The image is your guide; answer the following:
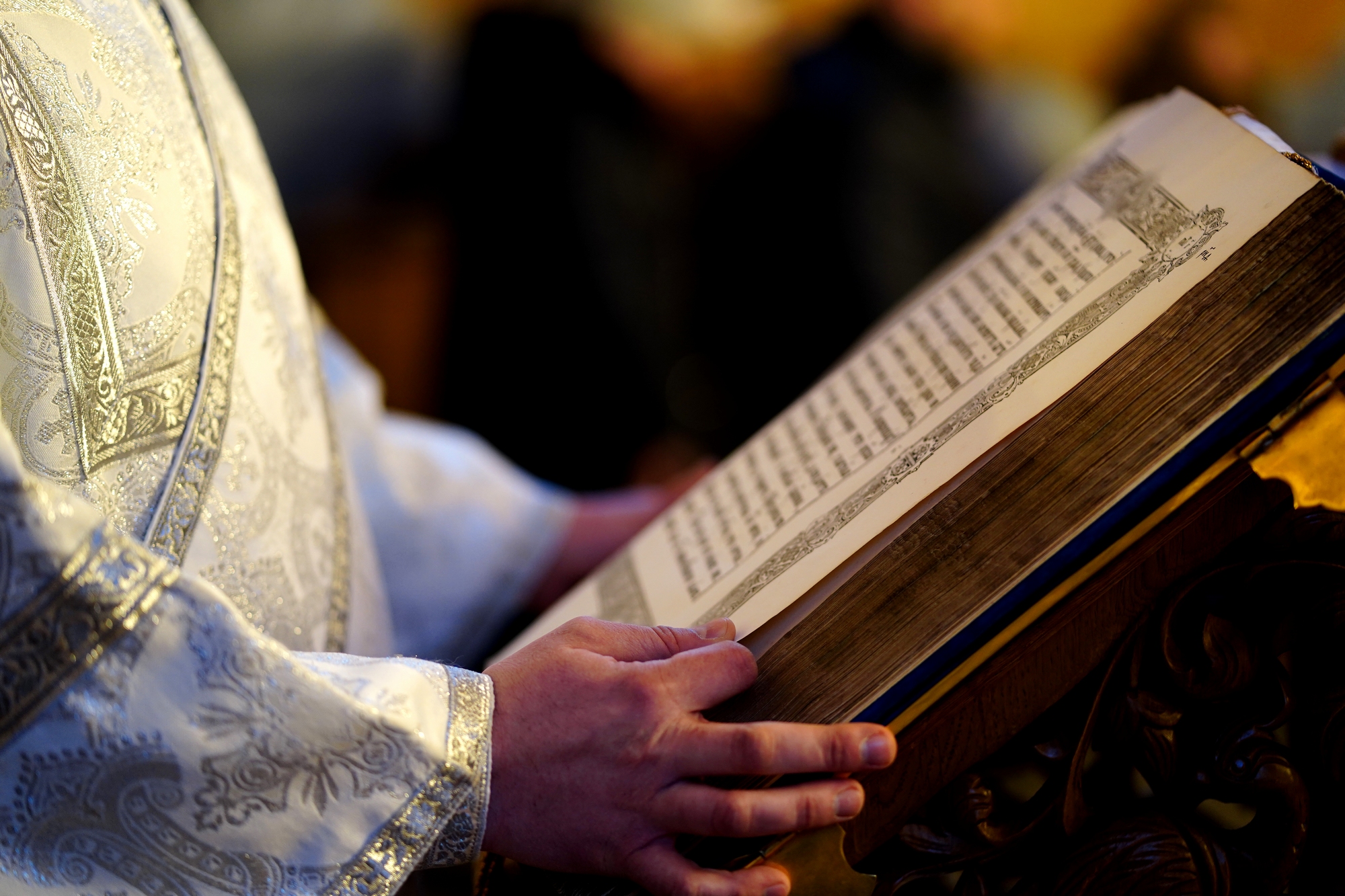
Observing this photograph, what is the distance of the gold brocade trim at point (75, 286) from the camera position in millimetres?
497

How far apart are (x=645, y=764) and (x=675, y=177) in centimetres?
227

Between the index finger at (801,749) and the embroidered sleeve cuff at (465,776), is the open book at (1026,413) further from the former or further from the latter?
the embroidered sleeve cuff at (465,776)

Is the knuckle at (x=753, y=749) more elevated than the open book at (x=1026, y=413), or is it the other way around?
the open book at (x=1026, y=413)

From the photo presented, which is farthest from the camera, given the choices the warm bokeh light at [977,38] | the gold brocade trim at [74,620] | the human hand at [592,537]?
the warm bokeh light at [977,38]

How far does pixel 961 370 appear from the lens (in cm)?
55

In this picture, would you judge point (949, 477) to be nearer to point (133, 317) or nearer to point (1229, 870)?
point (1229, 870)

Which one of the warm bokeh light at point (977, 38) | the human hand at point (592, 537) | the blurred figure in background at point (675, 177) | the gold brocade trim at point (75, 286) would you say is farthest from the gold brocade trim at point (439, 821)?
→ the warm bokeh light at point (977, 38)

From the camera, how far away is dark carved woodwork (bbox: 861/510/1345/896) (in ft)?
1.55

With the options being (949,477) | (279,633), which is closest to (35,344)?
(279,633)

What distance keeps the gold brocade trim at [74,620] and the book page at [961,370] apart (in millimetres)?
276

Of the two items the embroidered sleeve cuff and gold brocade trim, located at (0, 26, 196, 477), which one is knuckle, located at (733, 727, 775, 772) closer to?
the embroidered sleeve cuff

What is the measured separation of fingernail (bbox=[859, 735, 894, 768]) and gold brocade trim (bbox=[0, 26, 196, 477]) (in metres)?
0.41

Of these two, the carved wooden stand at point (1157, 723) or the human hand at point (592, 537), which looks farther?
the human hand at point (592, 537)

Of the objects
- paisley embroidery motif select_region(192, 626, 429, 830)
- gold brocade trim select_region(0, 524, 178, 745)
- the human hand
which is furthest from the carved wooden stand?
the human hand
